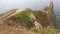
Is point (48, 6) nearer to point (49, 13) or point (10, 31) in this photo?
point (49, 13)

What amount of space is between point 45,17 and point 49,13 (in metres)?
0.65

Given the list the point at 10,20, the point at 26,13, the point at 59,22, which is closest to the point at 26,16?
the point at 26,13

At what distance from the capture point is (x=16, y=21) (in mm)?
8250

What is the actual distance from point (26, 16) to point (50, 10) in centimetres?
328

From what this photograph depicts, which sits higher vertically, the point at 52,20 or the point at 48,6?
the point at 48,6

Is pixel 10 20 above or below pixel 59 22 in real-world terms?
above

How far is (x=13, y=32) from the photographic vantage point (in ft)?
18.0

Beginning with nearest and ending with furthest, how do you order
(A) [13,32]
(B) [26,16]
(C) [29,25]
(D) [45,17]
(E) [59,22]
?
(A) [13,32] < (C) [29,25] < (B) [26,16] < (D) [45,17] < (E) [59,22]

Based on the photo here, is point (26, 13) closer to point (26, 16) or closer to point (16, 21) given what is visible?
point (26, 16)

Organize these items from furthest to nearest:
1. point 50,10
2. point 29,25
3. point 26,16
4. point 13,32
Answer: point 50,10 < point 26,16 < point 29,25 < point 13,32

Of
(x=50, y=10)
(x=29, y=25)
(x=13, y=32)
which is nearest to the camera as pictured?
(x=13, y=32)

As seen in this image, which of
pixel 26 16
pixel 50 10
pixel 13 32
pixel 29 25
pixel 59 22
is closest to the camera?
pixel 13 32

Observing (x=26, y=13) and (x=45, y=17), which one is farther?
(x=45, y=17)

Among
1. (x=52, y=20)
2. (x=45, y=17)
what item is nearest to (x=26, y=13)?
(x=45, y=17)
